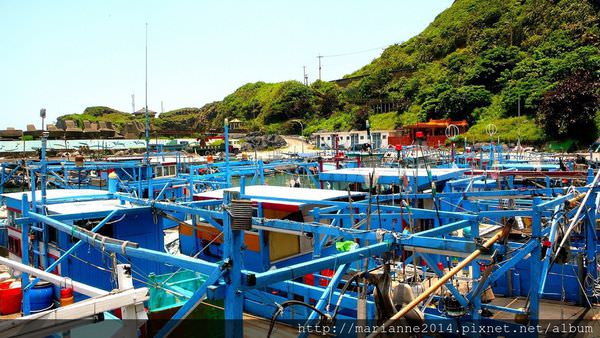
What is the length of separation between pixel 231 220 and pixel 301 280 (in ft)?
24.9

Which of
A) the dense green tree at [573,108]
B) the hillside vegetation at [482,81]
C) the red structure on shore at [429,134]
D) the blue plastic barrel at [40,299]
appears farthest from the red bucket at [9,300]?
the dense green tree at [573,108]

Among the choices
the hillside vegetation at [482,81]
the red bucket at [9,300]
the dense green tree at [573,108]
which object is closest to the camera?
the red bucket at [9,300]

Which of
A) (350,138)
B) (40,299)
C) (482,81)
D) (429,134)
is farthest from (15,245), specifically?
(482,81)

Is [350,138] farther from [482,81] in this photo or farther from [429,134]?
[482,81]

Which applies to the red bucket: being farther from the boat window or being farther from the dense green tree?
the dense green tree

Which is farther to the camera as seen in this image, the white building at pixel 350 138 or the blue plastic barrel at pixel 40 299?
the white building at pixel 350 138

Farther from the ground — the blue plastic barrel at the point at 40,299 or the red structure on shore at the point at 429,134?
the red structure on shore at the point at 429,134

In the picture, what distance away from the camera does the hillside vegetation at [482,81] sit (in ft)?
182

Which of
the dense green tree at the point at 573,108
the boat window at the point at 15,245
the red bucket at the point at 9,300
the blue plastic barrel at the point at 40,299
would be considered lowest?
the red bucket at the point at 9,300

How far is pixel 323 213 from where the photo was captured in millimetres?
11609

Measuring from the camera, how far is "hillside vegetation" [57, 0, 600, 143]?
55.6 meters

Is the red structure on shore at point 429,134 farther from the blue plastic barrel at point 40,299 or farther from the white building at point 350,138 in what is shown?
the blue plastic barrel at point 40,299

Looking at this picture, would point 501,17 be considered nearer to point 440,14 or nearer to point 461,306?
point 440,14

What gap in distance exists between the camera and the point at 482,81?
248 ft
